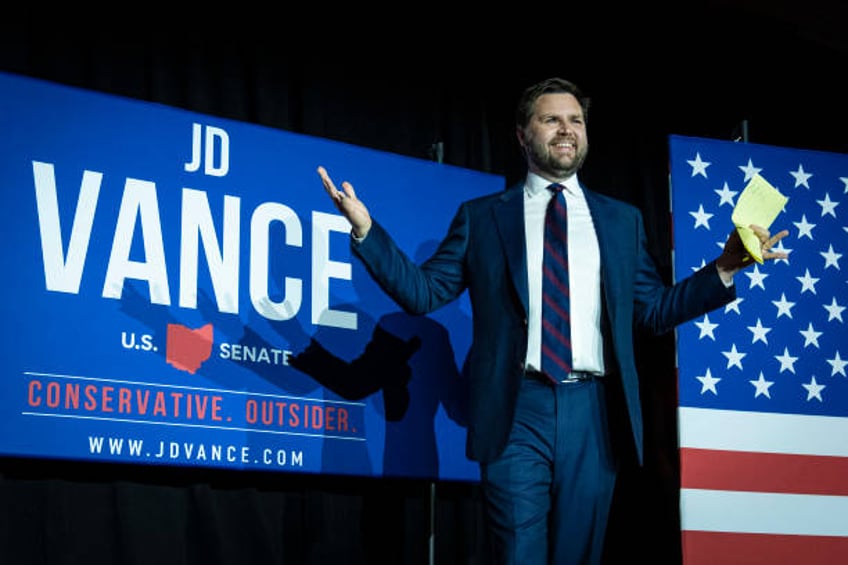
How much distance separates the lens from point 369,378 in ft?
12.7

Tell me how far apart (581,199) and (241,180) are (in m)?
1.02

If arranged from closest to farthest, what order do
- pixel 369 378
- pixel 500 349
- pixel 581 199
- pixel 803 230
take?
pixel 500 349
pixel 581 199
pixel 369 378
pixel 803 230

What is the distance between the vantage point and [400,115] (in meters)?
4.30

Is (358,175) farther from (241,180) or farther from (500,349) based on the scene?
(500,349)

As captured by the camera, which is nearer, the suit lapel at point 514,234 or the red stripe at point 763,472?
the suit lapel at point 514,234

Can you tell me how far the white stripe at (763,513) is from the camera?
377 cm

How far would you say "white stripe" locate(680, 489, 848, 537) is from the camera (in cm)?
377

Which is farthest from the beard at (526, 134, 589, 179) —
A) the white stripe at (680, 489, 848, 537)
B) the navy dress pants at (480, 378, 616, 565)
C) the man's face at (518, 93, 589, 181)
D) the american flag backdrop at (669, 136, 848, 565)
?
the white stripe at (680, 489, 848, 537)

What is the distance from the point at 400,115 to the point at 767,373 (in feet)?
4.64

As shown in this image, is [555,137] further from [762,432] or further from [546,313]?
[762,432]

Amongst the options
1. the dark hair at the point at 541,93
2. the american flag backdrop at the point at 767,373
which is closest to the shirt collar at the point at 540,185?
the dark hair at the point at 541,93

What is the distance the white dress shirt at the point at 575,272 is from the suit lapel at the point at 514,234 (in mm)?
19

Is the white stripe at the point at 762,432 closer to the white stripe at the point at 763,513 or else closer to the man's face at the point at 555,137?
the white stripe at the point at 763,513

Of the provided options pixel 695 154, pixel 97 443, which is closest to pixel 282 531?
pixel 97 443
